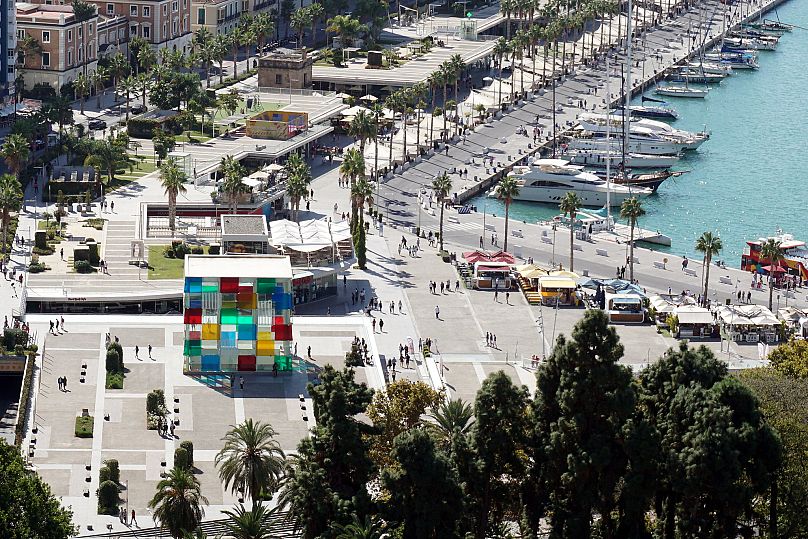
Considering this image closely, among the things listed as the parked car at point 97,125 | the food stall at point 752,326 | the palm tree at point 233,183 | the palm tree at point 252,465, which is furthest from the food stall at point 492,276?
the parked car at point 97,125

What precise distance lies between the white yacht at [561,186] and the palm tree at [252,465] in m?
84.2

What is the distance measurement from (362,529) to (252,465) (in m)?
14.8

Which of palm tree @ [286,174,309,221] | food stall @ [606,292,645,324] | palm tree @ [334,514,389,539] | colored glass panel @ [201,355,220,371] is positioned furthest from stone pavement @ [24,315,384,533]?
palm tree @ [286,174,309,221]

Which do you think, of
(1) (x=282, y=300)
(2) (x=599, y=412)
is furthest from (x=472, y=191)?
(2) (x=599, y=412)

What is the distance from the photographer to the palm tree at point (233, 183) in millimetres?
165125

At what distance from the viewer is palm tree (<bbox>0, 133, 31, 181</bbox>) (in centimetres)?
17138

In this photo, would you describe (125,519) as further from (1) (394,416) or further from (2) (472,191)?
(2) (472,191)

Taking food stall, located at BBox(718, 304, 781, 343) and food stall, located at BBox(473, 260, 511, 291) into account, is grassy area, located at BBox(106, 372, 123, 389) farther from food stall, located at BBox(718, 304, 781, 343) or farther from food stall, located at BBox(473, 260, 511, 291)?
food stall, located at BBox(718, 304, 781, 343)

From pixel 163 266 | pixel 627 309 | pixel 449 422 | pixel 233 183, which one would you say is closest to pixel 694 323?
pixel 627 309

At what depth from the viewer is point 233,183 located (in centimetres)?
16500

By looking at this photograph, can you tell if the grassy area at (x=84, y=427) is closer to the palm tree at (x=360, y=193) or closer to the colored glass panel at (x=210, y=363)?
the colored glass panel at (x=210, y=363)

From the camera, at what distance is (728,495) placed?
9788cm

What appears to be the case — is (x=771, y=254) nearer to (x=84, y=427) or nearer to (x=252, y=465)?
(x=84, y=427)

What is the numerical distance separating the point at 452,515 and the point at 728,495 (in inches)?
508
